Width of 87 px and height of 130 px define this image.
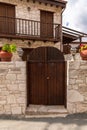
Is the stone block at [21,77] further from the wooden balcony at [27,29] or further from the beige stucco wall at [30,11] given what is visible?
the beige stucco wall at [30,11]

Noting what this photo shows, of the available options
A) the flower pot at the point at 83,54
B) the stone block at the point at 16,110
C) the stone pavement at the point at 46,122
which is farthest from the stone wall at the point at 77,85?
the stone block at the point at 16,110

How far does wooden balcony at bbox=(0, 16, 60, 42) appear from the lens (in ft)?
39.2

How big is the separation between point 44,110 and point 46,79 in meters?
1.15

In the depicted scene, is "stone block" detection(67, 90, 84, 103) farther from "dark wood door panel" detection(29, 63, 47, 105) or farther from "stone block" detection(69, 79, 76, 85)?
"dark wood door panel" detection(29, 63, 47, 105)

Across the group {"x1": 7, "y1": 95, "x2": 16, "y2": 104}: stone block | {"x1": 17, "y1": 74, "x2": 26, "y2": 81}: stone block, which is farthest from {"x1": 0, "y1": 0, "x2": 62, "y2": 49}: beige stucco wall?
{"x1": 7, "y1": 95, "x2": 16, "y2": 104}: stone block

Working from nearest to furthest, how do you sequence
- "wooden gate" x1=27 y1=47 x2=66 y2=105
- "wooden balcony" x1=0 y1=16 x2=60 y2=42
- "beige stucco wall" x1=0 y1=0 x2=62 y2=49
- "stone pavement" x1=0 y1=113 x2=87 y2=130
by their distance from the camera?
1. "stone pavement" x1=0 y1=113 x2=87 y2=130
2. "wooden gate" x1=27 y1=47 x2=66 y2=105
3. "wooden balcony" x1=0 y1=16 x2=60 y2=42
4. "beige stucco wall" x1=0 y1=0 x2=62 y2=49

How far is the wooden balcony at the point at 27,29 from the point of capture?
11955 millimetres

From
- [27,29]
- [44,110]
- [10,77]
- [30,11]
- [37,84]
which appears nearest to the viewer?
[10,77]

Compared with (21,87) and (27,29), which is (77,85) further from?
(27,29)

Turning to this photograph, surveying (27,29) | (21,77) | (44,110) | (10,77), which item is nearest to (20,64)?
(21,77)

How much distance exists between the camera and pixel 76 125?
596 centimetres

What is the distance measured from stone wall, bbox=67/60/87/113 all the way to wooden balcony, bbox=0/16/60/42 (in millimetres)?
6011

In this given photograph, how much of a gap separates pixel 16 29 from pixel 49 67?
5.58 meters

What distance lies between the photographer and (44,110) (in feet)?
22.8
